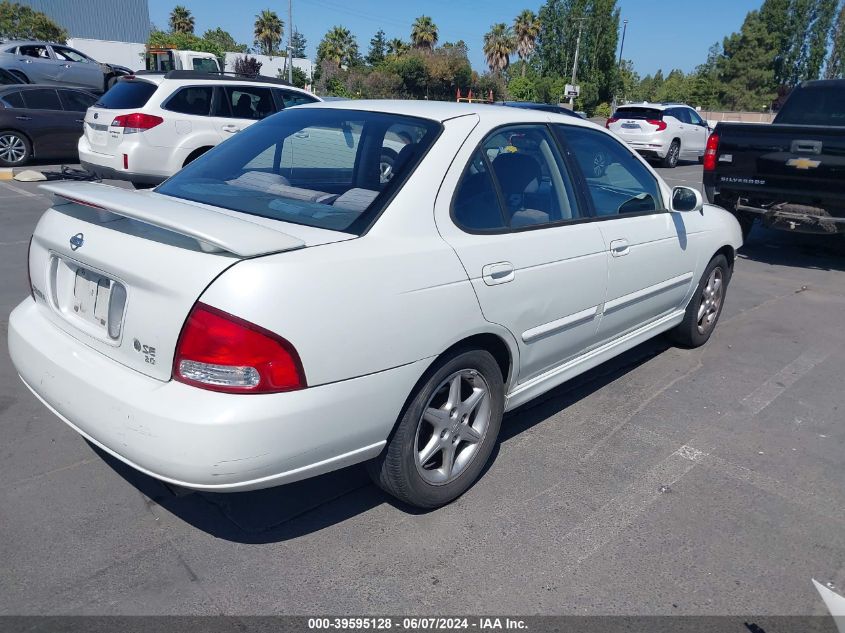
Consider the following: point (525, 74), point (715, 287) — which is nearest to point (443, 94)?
point (525, 74)

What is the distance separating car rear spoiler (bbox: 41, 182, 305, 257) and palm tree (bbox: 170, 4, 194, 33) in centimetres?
8361

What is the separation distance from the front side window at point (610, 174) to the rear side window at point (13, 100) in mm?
12557

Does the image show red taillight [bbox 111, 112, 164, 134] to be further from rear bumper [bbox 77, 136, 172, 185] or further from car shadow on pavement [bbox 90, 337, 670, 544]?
car shadow on pavement [bbox 90, 337, 670, 544]

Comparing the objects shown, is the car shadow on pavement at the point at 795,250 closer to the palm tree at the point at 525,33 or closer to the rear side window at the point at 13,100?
the rear side window at the point at 13,100

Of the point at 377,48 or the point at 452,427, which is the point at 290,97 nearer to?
the point at 452,427

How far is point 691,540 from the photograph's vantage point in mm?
2977

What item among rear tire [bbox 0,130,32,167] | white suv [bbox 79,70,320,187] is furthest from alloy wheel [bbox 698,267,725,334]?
rear tire [bbox 0,130,32,167]

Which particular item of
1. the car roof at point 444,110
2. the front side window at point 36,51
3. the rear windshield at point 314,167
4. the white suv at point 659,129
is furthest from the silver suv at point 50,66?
the car roof at point 444,110

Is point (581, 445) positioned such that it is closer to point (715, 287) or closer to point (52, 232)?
point (715, 287)

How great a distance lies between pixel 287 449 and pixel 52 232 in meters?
1.47

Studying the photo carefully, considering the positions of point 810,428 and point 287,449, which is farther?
point 810,428

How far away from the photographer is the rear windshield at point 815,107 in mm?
8922

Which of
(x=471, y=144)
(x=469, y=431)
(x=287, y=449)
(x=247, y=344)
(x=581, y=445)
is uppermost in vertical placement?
(x=471, y=144)

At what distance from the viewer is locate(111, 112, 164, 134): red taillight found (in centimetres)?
896
